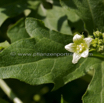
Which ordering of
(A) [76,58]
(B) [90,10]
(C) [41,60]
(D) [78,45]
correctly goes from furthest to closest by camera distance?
(B) [90,10], (D) [78,45], (C) [41,60], (A) [76,58]

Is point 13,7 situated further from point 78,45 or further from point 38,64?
point 78,45

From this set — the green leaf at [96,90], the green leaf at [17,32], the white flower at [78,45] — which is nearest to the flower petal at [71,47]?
the white flower at [78,45]

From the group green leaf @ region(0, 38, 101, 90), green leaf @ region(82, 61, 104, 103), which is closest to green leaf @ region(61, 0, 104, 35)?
green leaf @ region(0, 38, 101, 90)

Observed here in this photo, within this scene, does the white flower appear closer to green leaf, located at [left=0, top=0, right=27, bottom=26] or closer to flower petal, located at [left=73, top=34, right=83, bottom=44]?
flower petal, located at [left=73, top=34, right=83, bottom=44]

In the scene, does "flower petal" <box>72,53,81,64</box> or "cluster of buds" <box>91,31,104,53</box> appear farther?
"cluster of buds" <box>91,31,104,53</box>

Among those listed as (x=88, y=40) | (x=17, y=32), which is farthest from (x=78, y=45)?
(x=17, y=32)

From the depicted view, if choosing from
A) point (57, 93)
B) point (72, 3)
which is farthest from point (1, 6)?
point (57, 93)
